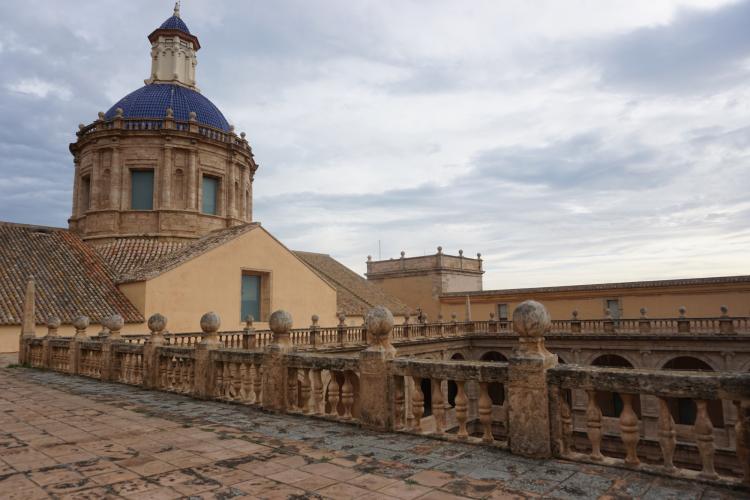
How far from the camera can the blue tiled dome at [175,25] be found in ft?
93.5

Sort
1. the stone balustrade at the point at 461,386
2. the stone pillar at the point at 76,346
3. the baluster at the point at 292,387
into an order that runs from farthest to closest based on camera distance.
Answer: the stone pillar at the point at 76,346 < the baluster at the point at 292,387 < the stone balustrade at the point at 461,386

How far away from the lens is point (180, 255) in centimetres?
2114

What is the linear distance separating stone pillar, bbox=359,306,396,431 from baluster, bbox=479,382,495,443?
3.84 feet

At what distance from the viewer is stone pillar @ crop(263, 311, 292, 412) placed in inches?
295

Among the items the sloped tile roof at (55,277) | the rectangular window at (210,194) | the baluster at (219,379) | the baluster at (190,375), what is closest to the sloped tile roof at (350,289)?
the rectangular window at (210,194)

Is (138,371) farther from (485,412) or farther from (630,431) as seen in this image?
(630,431)

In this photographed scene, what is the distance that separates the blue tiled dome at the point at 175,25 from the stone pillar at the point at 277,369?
88.6 ft

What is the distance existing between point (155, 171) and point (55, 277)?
737 centimetres

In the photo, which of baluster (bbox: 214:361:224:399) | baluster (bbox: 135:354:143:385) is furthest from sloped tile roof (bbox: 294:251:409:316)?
baluster (bbox: 214:361:224:399)

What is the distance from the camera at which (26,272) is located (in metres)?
19.2

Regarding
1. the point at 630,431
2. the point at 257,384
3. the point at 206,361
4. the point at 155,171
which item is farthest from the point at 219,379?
the point at 155,171

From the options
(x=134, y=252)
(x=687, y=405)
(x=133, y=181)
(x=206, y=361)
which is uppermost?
(x=133, y=181)

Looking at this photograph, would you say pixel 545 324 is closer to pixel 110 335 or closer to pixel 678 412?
pixel 110 335

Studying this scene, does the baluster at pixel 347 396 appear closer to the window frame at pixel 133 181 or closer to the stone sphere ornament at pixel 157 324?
the stone sphere ornament at pixel 157 324
